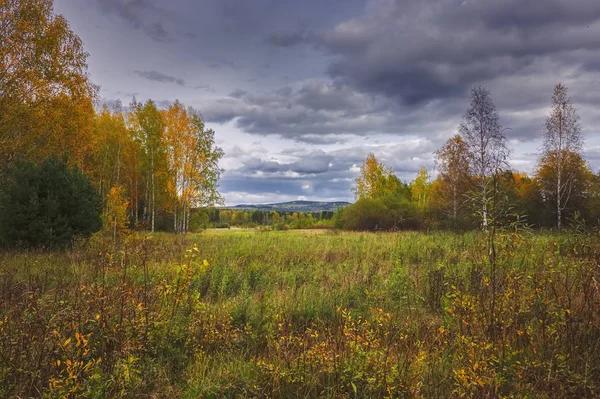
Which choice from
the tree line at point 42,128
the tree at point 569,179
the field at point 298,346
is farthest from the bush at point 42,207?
the tree at point 569,179

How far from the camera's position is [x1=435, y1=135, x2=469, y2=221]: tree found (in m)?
21.8

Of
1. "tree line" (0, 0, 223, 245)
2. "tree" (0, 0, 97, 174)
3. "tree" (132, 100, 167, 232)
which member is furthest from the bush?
"tree" (132, 100, 167, 232)

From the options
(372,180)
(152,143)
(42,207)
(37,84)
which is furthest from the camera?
(372,180)

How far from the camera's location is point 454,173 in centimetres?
2328

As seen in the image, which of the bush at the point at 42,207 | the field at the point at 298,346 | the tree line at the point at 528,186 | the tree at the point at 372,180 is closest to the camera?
the field at the point at 298,346

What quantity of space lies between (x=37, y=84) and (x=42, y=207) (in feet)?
16.0

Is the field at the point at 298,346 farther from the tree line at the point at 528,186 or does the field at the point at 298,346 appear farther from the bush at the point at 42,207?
the tree line at the point at 528,186

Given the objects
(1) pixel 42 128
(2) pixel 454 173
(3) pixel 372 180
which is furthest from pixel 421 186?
(1) pixel 42 128

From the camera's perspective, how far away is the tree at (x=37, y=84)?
464 inches

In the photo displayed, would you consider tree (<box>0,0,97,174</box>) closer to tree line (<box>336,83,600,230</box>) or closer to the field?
the field

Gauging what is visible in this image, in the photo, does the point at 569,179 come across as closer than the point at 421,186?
Yes

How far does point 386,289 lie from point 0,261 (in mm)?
10055

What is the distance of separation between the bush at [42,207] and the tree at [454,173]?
20.9 m

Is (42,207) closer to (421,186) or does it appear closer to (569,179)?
(569,179)
